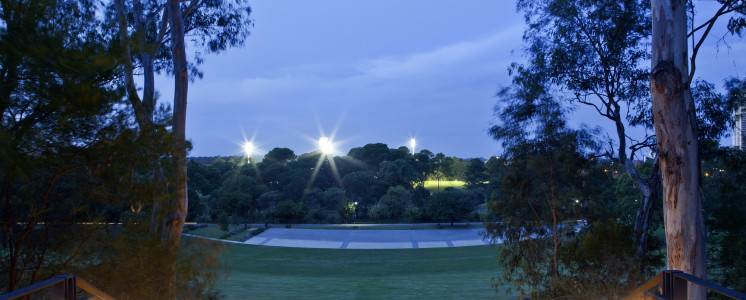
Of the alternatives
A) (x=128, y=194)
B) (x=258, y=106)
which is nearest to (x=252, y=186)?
(x=258, y=106)

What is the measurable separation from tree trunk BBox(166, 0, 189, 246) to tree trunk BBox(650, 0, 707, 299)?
5.58 metres

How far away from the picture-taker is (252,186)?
3247 cm

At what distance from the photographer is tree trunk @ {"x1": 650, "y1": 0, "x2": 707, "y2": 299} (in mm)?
4973

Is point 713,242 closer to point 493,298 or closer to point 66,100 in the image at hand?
point 493,298

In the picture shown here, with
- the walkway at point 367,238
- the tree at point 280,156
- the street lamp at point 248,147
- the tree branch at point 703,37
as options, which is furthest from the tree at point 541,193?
the tree at point 280,156

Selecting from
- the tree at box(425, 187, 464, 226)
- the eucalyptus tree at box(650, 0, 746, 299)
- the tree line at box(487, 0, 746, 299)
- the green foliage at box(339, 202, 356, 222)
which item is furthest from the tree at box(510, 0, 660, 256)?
the green foliage at box(339, 202, 356, 222)

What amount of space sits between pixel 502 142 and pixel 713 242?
435cm

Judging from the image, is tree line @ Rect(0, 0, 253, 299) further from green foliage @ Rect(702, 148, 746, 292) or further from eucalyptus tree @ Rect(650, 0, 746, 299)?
green foliage @ Rect(702, 148, 746, 292)

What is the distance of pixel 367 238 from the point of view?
84.4ft

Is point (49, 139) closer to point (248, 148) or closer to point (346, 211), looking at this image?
point (346, 211)

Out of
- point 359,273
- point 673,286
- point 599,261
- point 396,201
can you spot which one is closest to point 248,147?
point 396,201

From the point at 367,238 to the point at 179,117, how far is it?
1946cm

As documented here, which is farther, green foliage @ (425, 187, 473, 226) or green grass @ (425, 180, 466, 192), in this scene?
green grass @ (425, 180, 466, 192)

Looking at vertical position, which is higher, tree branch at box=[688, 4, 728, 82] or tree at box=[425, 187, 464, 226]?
tree branch at box=[688, 4, 728, 82]
